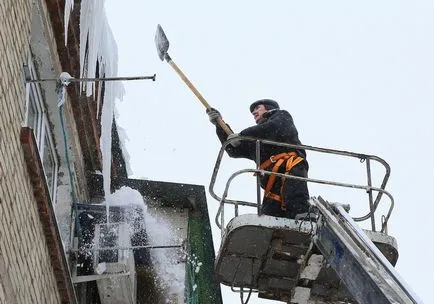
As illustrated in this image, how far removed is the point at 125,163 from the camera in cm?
956

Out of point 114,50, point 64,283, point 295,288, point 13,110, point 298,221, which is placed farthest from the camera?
point 114,50

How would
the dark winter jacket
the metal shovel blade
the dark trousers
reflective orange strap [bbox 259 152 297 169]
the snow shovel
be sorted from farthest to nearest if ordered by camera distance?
1. the metal shovel blade
2. the snow shovel
3. the dark winter jacket
4. reflective orange strap [bbox 259 152 297 169]
5. the dark trousers

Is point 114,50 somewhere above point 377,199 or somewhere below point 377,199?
above

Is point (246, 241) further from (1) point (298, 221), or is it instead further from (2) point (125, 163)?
(2) point (125, 163)

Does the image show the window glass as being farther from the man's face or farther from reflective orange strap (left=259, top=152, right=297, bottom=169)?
the man's face

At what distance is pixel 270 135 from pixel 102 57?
1498mm

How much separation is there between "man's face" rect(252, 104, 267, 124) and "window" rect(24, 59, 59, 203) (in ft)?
5.26

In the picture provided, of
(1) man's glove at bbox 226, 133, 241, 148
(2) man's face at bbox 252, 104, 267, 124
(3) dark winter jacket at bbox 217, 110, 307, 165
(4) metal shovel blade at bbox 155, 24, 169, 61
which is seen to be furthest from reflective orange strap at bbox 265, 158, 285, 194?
(4) metal shovel blade at bbox 155, 24, 169, 61

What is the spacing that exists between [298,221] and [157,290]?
4.64ft

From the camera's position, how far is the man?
7.24 meters

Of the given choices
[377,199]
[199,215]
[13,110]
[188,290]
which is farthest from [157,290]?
[13,110]

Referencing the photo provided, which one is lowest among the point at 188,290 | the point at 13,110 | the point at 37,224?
the point at 188,290

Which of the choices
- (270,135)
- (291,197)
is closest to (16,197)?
(291,197)

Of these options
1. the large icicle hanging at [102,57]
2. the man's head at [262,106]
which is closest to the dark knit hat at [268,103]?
the man's head at [262,106]
